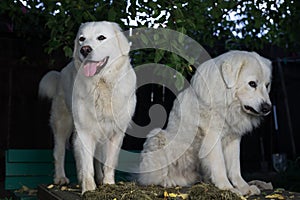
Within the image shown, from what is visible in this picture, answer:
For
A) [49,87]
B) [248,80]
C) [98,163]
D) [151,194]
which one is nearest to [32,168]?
[49,87]

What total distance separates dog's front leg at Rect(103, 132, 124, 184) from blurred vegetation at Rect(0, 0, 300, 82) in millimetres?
623

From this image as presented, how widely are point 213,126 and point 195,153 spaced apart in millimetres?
287

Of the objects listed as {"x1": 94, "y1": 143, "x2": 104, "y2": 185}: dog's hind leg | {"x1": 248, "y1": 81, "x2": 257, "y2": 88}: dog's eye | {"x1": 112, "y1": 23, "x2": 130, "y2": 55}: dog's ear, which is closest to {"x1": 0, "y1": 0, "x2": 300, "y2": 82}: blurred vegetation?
{"x1": 112, "y1": 23, "x2": 130, "y2": 55}: dog's ear

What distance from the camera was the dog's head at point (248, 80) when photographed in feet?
9.00

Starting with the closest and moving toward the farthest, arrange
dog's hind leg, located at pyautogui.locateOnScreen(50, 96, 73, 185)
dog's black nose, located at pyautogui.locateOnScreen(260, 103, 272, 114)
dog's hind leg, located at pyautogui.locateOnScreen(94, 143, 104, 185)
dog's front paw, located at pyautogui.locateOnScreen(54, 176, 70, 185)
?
dog's black nose, located at pyautogui.locateOnScreen(260, 103, 272, 114), dog's hind leg, located at pyautogui.locateOnScreen(94, 143, 104, 185), dog's front paw, located at pyautogui.locateOnScreen(54, 176, 70, 185), dog's hind leg, located at pyautogui.locateOnScreen(50, 96, 73, 185)

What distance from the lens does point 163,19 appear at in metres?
2.91

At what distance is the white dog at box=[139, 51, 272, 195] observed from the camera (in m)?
2.75

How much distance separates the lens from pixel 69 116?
3.50 m

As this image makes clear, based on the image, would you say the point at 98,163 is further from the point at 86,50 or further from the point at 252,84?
the point at 252,84

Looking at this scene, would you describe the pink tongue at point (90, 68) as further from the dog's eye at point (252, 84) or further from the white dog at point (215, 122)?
the dog's eye at point (252, 84)

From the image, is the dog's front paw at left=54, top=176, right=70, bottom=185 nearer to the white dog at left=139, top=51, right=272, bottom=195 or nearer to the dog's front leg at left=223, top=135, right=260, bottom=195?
the white dog at left=139, top=51, right=272, bottom=195

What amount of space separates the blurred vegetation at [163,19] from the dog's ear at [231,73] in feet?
0.94

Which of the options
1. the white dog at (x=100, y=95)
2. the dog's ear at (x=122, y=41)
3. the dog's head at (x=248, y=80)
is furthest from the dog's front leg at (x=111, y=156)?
the dog's head at (x=248, y=80)

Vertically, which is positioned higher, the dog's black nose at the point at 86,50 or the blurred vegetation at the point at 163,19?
the blurred vegetation at the point at 163,19
